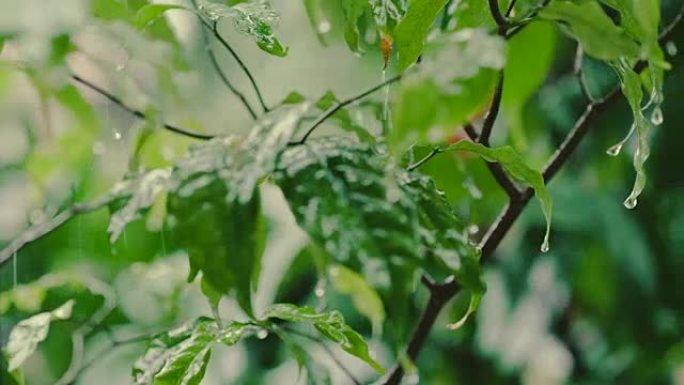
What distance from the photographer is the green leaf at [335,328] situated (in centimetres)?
48

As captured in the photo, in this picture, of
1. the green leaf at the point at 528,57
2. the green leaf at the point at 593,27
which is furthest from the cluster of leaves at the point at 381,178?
the green leaf at the point at 528,57

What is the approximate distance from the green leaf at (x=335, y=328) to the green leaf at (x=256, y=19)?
5.4 inches

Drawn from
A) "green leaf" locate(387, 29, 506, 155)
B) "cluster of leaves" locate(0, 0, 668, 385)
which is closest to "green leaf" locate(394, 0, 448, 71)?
"cluster of leaves" locate(0, 0, 668, 385)

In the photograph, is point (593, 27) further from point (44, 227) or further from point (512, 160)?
point (44, 227)

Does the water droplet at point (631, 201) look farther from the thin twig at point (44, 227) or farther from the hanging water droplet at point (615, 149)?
the thin twig at point (44, 227)

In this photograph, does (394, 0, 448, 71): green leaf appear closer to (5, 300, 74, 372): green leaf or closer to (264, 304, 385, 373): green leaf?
(264, 304, 385, 373): green leaf

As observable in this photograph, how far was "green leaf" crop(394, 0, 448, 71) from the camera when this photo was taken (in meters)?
0.43

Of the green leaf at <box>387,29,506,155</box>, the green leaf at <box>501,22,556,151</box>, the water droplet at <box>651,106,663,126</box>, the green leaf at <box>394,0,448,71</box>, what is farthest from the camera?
the green leaf at <box>501,22,556,151</box>

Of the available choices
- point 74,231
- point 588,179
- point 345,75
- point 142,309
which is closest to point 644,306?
point 588,179

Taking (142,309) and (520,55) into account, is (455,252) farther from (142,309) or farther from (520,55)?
(142,309)

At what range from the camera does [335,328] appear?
0.48 meters

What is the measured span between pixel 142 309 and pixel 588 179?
68cm

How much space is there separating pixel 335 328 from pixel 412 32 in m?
0.16

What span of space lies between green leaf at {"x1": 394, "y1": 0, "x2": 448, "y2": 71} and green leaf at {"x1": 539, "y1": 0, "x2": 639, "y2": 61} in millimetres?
82
